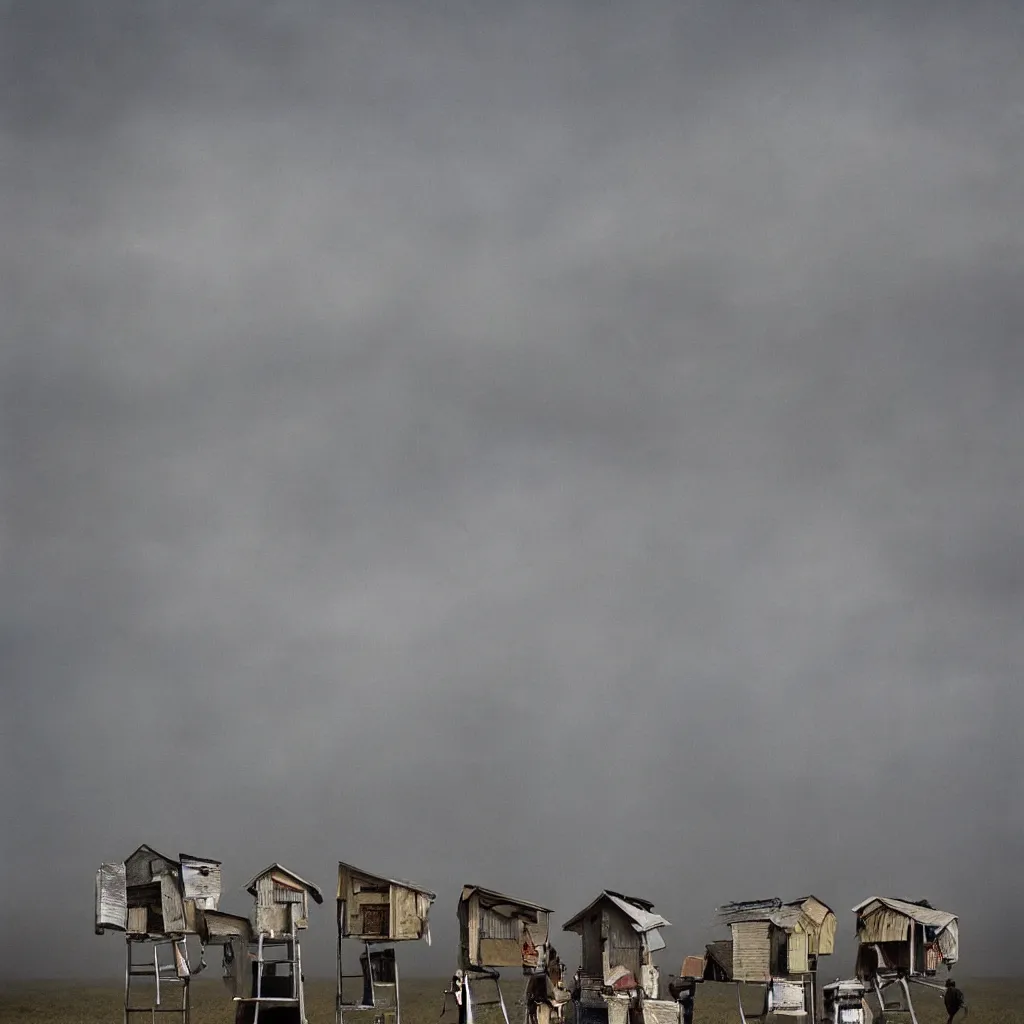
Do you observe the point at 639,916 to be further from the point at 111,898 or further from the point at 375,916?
the point at 111,898

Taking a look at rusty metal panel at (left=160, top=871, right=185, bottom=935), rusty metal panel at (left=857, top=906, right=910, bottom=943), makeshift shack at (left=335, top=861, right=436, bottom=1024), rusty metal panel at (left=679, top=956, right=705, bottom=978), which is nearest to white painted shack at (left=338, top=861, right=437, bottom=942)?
makeshift shack at (left=335, top=861, right=436, bottom=1024)

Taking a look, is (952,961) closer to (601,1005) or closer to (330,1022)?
(601,1005)

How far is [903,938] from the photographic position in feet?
152

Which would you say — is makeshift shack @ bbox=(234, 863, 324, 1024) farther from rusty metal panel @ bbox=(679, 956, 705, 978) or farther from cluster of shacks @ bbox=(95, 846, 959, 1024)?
rusty metal panel @ bbox=(679, 956, 705, 978)

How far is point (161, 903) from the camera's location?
44.5m

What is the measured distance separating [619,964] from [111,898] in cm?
1729

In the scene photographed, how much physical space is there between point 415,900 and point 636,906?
25.4ft

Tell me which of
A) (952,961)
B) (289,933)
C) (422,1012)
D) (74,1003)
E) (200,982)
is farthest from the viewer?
(200,982)

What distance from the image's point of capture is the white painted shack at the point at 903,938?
151 feet

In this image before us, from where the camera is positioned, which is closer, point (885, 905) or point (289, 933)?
point (289, 933)

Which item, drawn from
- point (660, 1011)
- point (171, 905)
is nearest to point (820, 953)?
point (660, 1011)

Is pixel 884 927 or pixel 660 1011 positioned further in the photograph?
pixel 884 927

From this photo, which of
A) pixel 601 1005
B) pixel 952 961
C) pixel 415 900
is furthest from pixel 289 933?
pixel 952 961

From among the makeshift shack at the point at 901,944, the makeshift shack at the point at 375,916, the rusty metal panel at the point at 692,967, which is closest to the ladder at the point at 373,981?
the makeshift shack at the point at 375,916
